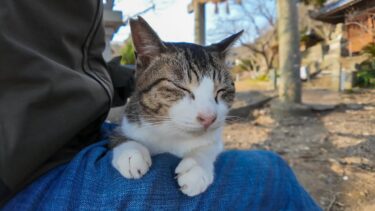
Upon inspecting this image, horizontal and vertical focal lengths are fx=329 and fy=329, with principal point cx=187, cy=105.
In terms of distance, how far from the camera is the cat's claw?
3.03 feet

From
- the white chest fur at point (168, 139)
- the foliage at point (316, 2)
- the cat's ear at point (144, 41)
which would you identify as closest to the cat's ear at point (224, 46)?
the cat's ear at point (144, 41)

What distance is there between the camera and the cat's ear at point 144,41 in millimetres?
1234

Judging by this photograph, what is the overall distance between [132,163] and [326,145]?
304 cm

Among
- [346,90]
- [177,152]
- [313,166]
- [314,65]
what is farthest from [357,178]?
[314,65]

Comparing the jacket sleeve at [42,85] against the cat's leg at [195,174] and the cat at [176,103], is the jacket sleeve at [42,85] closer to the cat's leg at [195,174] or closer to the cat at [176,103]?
the cat at [176,103]

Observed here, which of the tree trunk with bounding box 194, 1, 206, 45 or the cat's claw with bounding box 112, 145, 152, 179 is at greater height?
the tree trunk with bounding box 194, 1, 206, 45

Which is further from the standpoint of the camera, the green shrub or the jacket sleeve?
the green shrub

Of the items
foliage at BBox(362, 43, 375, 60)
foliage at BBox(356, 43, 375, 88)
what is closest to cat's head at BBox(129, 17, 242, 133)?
foliage at BBox(356, 43, 375, 88)

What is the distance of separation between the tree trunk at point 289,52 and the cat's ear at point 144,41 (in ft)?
14.3

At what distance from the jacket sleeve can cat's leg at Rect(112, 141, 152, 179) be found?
145 mm

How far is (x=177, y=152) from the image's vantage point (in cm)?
121

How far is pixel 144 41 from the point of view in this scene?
4.18 feet

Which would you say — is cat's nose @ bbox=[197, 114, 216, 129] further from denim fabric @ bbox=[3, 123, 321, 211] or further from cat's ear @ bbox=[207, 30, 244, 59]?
cat's ear @ bbox=[207, 30, 244, 59]

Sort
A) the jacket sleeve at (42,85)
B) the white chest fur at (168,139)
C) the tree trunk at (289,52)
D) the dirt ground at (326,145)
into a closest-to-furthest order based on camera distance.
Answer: the jacket sleeve at (42,85) → the white chest fur at (168,139) → the dirt ground at (326,145) → the tree trunk at (289,52)
